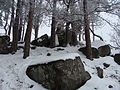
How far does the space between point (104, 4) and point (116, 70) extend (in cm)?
504

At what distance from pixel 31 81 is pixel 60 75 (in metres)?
1.93

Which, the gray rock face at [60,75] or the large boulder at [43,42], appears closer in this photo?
the gray rock face at [60,75]

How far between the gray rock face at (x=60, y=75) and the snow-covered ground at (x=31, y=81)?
1.06 feet

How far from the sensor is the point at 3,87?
11.9 meters

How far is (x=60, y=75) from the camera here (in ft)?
38.5

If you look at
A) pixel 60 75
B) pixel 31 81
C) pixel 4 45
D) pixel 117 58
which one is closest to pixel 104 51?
pixel 117 58

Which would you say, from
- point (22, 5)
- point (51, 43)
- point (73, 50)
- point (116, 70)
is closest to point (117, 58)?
point (116, 70)

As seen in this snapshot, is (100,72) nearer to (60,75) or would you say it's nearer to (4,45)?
(60,75)

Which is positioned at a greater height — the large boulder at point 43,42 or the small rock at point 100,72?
the large boulder at point 43,42

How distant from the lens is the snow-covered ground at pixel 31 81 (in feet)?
39.8

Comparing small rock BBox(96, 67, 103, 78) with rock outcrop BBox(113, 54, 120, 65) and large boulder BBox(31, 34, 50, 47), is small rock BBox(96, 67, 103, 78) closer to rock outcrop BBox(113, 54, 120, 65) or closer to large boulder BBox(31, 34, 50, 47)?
rock outcrop BBox(113, 54, 120, 65)

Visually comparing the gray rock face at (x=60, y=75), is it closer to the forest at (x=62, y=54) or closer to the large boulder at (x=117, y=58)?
the forest at (x=62, y=54)

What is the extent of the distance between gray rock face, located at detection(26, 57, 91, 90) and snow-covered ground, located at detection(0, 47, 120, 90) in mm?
322

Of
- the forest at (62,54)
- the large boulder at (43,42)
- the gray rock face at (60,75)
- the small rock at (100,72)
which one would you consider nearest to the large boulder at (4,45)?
the forest at (62,54)
